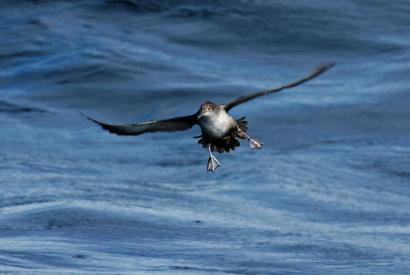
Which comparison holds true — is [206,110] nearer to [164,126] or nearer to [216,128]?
[216,128]

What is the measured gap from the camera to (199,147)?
1758 centimetres

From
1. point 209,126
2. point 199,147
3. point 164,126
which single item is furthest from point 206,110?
point 199,147

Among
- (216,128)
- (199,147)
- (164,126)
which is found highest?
(199,147)

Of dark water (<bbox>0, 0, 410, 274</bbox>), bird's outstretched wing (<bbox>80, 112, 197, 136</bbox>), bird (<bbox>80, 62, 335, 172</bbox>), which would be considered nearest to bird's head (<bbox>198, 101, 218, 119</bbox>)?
bird (<bbox>80, 62, 335, 172</bbox>)

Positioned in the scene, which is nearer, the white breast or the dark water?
the white breast

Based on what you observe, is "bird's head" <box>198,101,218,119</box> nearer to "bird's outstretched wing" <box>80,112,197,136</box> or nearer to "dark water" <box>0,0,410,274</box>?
"bird's outstretched wing" <box>80,112,197,136</box>

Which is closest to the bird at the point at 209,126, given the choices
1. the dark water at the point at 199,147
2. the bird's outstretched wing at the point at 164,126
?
the bird's outstretched wing at the point at 164,126

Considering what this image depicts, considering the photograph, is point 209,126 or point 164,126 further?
point 164,126

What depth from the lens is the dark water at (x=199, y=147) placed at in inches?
478

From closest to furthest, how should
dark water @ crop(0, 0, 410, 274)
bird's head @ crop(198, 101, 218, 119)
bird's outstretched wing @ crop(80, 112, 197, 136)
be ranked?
bird's head @ crop(198, 101, 218, 119)
bird's outstretched wing @ crop(80, 112, 197, 136)
dark water @ crop(0, 0, 410, 274)

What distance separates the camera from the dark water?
12133 millimetres

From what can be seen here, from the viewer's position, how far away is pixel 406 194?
15000 mm

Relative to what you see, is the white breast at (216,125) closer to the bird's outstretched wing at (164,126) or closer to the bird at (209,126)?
the bird at (209,126)

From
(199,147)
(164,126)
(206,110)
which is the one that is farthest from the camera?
(199,147)
